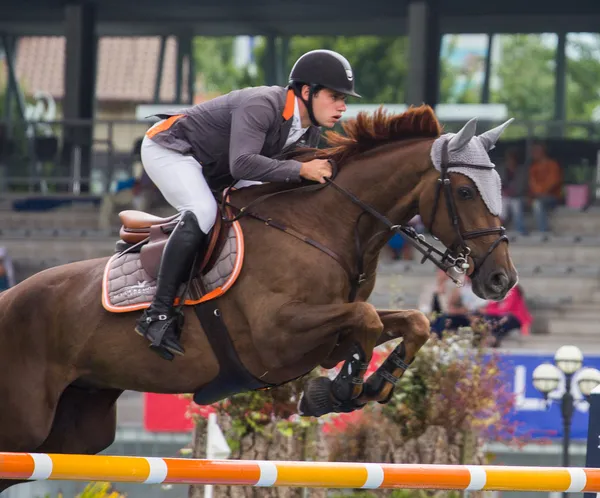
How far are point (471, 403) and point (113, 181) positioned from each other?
29.9ft

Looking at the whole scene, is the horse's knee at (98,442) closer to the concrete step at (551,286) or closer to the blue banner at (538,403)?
the blue banner at (538,403)

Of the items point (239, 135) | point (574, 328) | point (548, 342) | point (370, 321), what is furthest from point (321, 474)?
point (574, 328)

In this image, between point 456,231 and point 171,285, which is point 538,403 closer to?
point 456,231

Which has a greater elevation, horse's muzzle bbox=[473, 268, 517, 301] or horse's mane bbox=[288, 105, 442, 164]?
horse's mane bbox=[288, 105, 442, 164]

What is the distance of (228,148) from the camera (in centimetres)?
550

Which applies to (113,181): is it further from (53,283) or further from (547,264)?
(53,283)

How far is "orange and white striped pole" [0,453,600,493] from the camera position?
4410mm

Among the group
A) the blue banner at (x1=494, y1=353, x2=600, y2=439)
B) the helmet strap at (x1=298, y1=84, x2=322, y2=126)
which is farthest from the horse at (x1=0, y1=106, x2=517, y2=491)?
the blue banner at (x1=494, y1=353, x2=600, y2=439)

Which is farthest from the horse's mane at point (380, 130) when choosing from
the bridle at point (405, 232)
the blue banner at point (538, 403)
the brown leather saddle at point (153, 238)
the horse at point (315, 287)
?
→ the blue banner at point (538, 403)

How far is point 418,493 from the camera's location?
24.7 ft

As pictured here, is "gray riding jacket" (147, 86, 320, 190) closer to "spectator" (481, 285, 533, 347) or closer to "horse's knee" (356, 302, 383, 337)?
"horse's knee" (356, 302, 383, 337)

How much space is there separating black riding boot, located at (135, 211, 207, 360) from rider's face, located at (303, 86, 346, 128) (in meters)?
0.74

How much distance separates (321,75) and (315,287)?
3.14 feet

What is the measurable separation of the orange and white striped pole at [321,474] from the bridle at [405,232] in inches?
37.2
